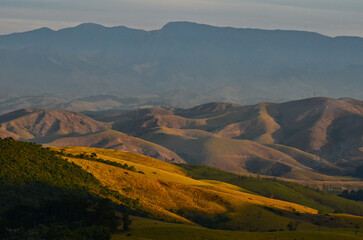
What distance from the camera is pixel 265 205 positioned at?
173875 millimetres

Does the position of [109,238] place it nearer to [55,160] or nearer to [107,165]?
[55,160]

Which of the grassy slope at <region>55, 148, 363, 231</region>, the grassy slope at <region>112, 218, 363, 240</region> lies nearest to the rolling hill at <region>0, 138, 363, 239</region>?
the grassy slope at <region>55, 148, 363, 231</region>

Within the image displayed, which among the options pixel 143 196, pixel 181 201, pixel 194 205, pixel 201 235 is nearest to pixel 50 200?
pixel 201 235

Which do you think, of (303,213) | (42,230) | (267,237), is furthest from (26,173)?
(303,213)

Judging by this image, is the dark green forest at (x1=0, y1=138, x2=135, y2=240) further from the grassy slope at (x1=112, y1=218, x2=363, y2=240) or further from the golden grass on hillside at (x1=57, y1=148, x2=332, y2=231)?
the golden grass on hillside at (x1=57, y1=148, x2=332, y2=231)

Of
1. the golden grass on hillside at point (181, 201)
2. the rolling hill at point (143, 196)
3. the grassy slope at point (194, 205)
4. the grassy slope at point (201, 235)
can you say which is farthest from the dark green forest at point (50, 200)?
the grassy slope at point (194, 205)

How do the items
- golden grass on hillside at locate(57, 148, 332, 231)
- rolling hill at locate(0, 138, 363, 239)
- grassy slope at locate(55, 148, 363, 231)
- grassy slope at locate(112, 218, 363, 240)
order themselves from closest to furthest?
grassy slope at locate(112, 218, 363, 240)
rolling hill at locate(0, 138, 363, 239)
grassy slope at locate(55, 148, 363, 231)
golden grass on hillside at locate(57, 148, 332, 231)

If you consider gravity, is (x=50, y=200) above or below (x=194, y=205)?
above

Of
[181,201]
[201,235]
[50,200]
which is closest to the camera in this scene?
[201,235]

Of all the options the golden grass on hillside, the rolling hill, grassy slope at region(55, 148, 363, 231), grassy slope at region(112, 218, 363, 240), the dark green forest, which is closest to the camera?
the dark green forest

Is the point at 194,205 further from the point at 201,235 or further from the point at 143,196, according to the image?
the point at 201,235

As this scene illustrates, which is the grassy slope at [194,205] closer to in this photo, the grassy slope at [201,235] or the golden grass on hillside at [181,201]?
the golden grass on hillside at [181,201]

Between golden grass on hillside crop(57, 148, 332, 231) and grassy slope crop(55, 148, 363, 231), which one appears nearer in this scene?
grassy slope crop(55, 148, 363, 231)

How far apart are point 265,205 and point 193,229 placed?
6772cm
